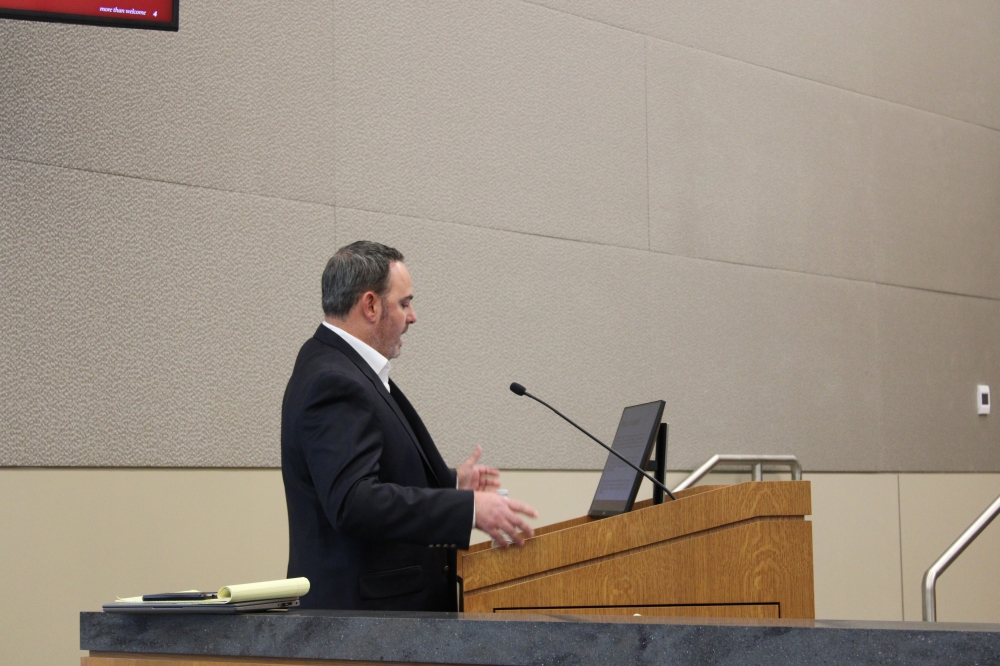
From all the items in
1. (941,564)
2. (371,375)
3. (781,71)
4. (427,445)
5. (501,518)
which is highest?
(781,71)

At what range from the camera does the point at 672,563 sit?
2.12m

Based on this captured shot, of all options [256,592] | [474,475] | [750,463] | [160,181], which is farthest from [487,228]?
[256,592]

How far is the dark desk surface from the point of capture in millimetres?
1277

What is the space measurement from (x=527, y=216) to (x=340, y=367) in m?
2.06

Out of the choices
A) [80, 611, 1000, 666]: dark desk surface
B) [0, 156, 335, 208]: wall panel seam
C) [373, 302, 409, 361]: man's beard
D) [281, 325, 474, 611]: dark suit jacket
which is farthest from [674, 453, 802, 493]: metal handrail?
[80, 611, 1000, 666]: dark desk surface

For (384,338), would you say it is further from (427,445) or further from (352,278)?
(427,445)

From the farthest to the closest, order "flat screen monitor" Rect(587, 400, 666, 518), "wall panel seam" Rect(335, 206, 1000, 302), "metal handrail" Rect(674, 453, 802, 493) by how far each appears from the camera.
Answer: "metal handrail" Rect(674, 453, 802, 493) < "wall panel seam" Rect(335, 206, 1000, 302) < "flat screen monitor" Rect(587, 400, 666, 518)

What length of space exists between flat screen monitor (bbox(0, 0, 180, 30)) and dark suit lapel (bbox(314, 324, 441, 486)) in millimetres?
892

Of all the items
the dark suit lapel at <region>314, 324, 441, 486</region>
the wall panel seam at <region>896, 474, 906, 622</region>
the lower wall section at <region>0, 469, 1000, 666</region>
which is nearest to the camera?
the dark suit lapel at <region>314, 324, 441, 486</region>

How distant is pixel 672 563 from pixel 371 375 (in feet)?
2.60

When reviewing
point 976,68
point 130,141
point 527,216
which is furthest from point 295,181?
point 976,68

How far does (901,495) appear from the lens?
551cm

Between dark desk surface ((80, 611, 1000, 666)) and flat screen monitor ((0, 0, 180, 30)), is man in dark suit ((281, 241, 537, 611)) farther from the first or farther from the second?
flat screen monitor ((0, 0, 180, 30))

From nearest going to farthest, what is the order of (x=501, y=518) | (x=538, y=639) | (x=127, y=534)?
(x=538, y=639) → (x=501, y=518) → (x=127, y=534)
